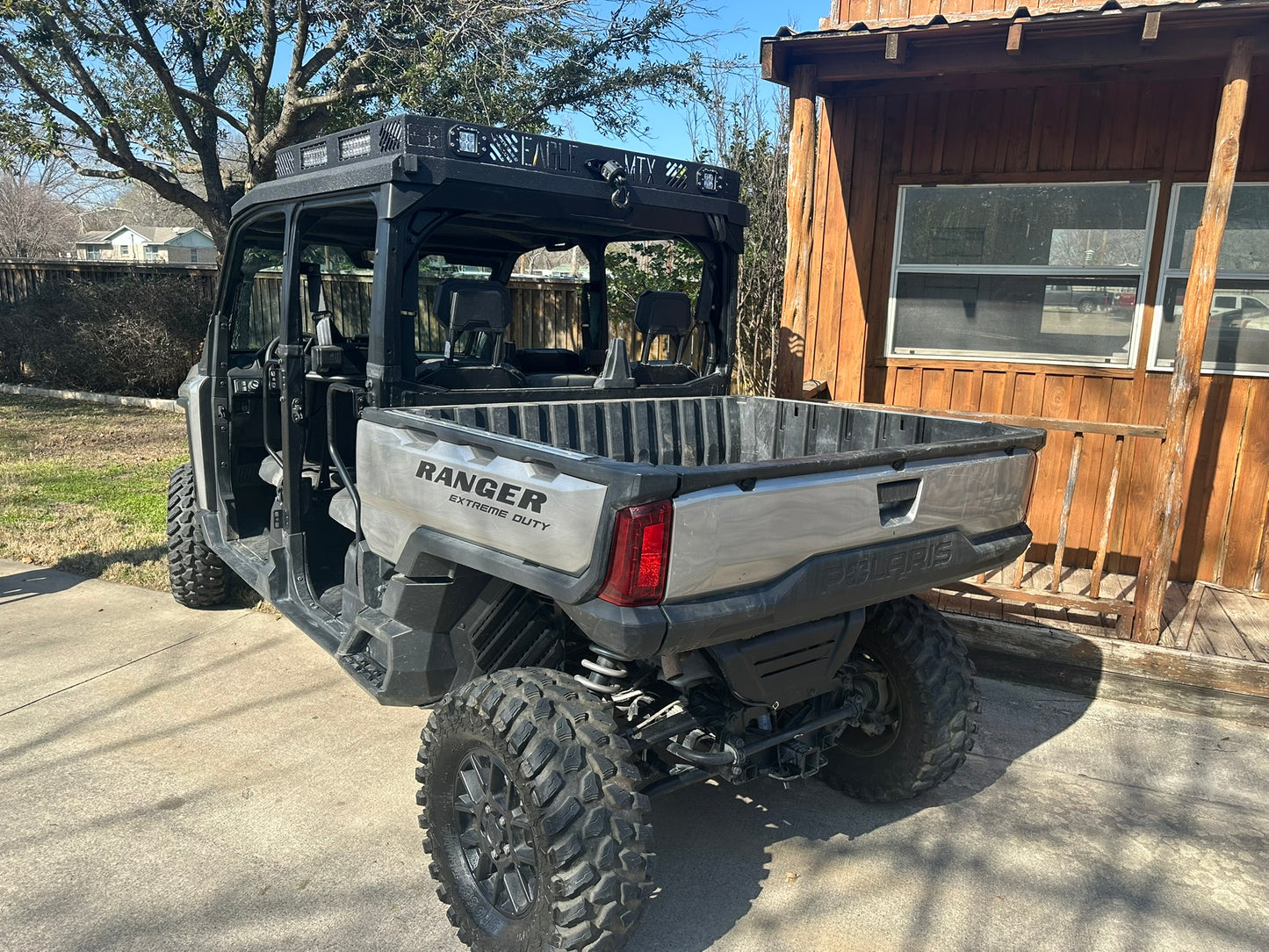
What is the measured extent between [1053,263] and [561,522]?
4.90m

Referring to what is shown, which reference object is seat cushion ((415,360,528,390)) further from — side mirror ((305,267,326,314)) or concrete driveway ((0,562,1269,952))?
concrete driveway ((0,562,1269,952))

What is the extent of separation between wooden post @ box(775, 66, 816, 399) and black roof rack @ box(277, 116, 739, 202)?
1.28 meters

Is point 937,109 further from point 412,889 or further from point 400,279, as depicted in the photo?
point 412,889

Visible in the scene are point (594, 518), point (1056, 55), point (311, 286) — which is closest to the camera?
point (594, 518)

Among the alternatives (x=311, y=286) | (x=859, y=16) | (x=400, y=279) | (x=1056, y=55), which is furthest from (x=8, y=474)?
(x=1056, y=55)

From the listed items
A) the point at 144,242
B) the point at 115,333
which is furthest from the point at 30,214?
the point at 115,333

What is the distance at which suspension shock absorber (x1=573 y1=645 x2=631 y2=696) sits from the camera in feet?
8.52

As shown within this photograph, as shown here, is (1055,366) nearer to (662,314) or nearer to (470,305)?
(662,314)

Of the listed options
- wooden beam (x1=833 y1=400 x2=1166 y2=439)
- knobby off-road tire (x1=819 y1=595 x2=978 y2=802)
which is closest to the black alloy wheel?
knobby off-road tire (x1=819 y1=595 x2=978 y2=802)

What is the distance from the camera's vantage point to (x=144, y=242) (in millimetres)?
73312

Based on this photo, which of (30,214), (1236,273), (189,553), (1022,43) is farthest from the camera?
(30,214)

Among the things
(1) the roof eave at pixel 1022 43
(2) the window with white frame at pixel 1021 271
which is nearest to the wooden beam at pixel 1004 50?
(1) the roof eave at pixel 1022 43

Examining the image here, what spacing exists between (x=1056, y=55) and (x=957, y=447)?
2999 mm

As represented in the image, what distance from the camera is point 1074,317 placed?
5.94 meters
